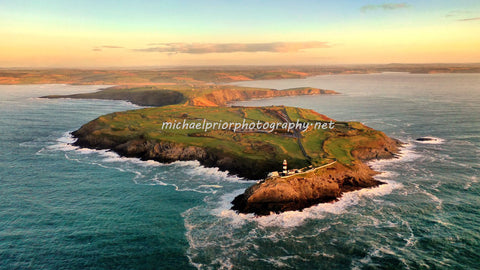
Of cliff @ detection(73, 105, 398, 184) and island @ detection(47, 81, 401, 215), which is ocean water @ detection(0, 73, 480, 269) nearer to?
island @ detection(47, 81, 401, 215)

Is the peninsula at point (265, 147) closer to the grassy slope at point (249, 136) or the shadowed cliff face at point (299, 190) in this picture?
the shadowed cliff face at point (299, 190)

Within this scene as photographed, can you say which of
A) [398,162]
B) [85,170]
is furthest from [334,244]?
[85,170]

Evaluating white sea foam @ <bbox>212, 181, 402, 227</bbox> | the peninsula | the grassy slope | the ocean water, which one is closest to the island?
the peninsula

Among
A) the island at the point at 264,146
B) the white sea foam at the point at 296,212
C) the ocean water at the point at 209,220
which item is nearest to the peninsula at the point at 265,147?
the island at the point at 264,146

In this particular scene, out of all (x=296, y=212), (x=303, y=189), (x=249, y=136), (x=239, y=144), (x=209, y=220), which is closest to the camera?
(x=209, y=220)

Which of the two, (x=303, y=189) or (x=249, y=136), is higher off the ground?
(x=249, y=136)

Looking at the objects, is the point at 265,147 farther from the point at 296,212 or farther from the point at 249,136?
the point at 296,212

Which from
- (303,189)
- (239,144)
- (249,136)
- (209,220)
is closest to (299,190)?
(303,189)

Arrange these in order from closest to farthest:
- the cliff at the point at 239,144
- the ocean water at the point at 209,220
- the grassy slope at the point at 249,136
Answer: the ocean water at the point at 209,220 → the cliff at the point at 239,144 → the grassy slope at the point at 249,136
